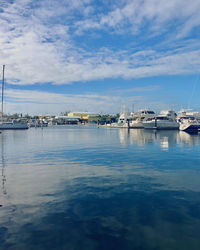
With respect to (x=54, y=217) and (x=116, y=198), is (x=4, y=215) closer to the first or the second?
(x=54, y=217)

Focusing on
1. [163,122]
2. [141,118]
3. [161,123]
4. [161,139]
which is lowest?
[161,139]

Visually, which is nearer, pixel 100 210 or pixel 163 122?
pixel 100 210

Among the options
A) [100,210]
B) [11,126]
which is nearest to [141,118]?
[11,126]

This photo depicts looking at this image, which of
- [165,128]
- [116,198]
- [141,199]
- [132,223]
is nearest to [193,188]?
[141,199]

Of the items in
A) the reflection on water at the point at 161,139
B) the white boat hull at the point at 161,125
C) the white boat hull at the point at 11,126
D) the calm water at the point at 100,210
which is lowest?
the calm water at the point at 100,210

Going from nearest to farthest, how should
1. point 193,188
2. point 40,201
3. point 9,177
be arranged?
point 40,201, point 193,188, point 9,177

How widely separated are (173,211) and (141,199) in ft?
6.99

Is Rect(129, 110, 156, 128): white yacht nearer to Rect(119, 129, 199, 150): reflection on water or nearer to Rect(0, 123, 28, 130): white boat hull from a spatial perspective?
Rect(119, 129, 199, 150): reflection on water

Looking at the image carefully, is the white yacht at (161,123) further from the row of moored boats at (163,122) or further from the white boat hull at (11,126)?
the white boat hull at (11,126)

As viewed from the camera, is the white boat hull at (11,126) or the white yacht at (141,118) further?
the white yacht at (141,118)

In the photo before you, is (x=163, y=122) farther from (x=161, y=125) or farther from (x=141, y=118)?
(x=141, y=118)

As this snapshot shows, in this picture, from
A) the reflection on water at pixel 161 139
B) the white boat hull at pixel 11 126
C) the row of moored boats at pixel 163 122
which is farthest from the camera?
the white boat hull at pixel 11 126

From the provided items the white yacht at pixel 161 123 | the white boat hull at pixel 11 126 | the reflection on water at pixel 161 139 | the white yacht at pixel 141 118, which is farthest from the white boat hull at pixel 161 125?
the white boat hull at pixel 11 126

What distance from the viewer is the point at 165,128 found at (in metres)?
113
